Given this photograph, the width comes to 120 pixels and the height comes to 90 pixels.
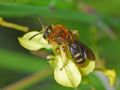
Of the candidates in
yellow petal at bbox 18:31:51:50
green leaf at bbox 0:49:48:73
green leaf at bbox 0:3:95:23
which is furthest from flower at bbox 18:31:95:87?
green leaf at bbox 0:49:48:73

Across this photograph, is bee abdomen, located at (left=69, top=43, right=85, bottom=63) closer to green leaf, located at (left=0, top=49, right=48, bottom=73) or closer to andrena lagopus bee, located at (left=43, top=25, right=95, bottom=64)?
andrena lagopus bee, located at (left=43, top=25, right=95, bottom=64)

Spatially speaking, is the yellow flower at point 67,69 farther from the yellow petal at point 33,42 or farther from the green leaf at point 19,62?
the green leaf at point 19,62

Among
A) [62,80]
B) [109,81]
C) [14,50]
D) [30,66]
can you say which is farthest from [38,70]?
[62,80]

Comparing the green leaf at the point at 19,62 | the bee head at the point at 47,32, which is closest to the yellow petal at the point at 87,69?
the bee head at the point at 47,32

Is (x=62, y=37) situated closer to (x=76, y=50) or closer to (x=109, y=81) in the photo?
(x=76, y=50)

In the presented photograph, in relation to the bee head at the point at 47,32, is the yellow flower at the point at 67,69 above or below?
below

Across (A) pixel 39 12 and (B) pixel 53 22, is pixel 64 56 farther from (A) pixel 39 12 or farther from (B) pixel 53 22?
(B) pixel 53 22
